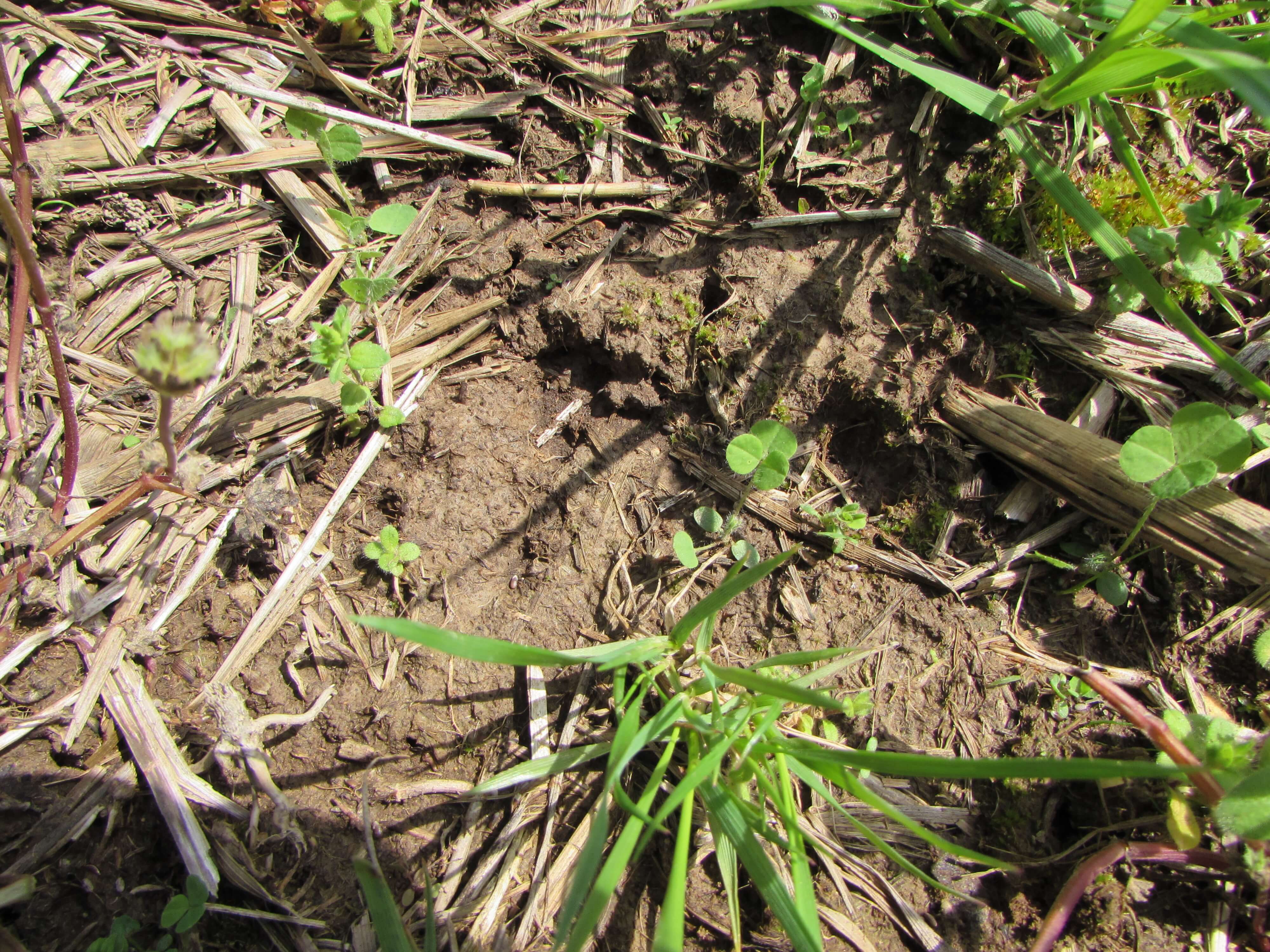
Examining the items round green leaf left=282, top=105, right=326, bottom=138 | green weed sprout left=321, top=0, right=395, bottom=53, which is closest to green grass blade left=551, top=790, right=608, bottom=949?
round green leaf left=282, top=105, right=326, bottom=138

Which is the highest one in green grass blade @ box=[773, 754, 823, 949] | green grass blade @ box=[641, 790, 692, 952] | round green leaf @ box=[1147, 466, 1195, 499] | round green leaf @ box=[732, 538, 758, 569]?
round green leaf @ box=[1147, 466, 1195, 499]

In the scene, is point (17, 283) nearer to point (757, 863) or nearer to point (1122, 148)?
point (757, 863)

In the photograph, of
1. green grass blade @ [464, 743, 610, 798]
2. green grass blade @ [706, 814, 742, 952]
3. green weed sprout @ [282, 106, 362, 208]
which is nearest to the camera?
green grass blade @ [706, 814, 742, 952]

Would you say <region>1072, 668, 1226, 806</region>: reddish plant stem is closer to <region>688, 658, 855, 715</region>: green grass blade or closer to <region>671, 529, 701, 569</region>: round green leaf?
<region>688, 658, 855, 715</region>: green grass blade

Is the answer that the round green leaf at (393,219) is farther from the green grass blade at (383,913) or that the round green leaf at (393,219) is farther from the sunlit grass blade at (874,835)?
the sunlit grass blade at (874,835)

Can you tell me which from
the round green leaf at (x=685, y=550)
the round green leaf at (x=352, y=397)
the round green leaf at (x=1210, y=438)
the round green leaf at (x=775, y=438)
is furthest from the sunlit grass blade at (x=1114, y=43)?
the round green leaf at (x=352, y=397)
